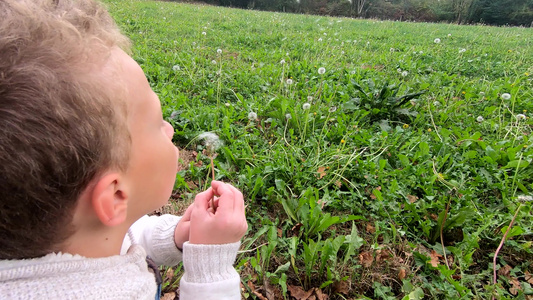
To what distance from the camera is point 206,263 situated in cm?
97

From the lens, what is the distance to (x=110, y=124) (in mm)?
714

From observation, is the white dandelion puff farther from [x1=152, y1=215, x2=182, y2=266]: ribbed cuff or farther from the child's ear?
the child's ear

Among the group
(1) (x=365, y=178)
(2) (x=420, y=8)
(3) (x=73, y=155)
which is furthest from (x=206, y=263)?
(2) (x=420, y=8)

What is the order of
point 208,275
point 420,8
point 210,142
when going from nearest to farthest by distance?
point 208,275
point 210,142
point 420,8

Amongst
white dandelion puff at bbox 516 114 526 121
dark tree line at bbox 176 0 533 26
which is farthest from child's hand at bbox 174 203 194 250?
dark tree line at bbox 176 0 533 26

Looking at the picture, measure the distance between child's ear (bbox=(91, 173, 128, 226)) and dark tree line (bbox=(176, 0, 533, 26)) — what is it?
75.6 feet

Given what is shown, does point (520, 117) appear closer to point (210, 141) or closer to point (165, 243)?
point (210, 141)

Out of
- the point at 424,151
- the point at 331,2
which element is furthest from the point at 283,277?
the point at 331,2

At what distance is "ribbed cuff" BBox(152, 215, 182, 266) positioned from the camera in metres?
1.25

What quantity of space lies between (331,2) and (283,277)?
114ft

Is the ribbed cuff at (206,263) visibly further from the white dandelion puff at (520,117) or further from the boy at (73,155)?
the white dandelion puff at (520,117)

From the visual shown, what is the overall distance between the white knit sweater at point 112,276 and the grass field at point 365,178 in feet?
1.86

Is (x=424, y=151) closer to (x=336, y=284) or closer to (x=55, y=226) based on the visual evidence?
(x=336, y=284)

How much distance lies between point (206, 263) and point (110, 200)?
353 mm
